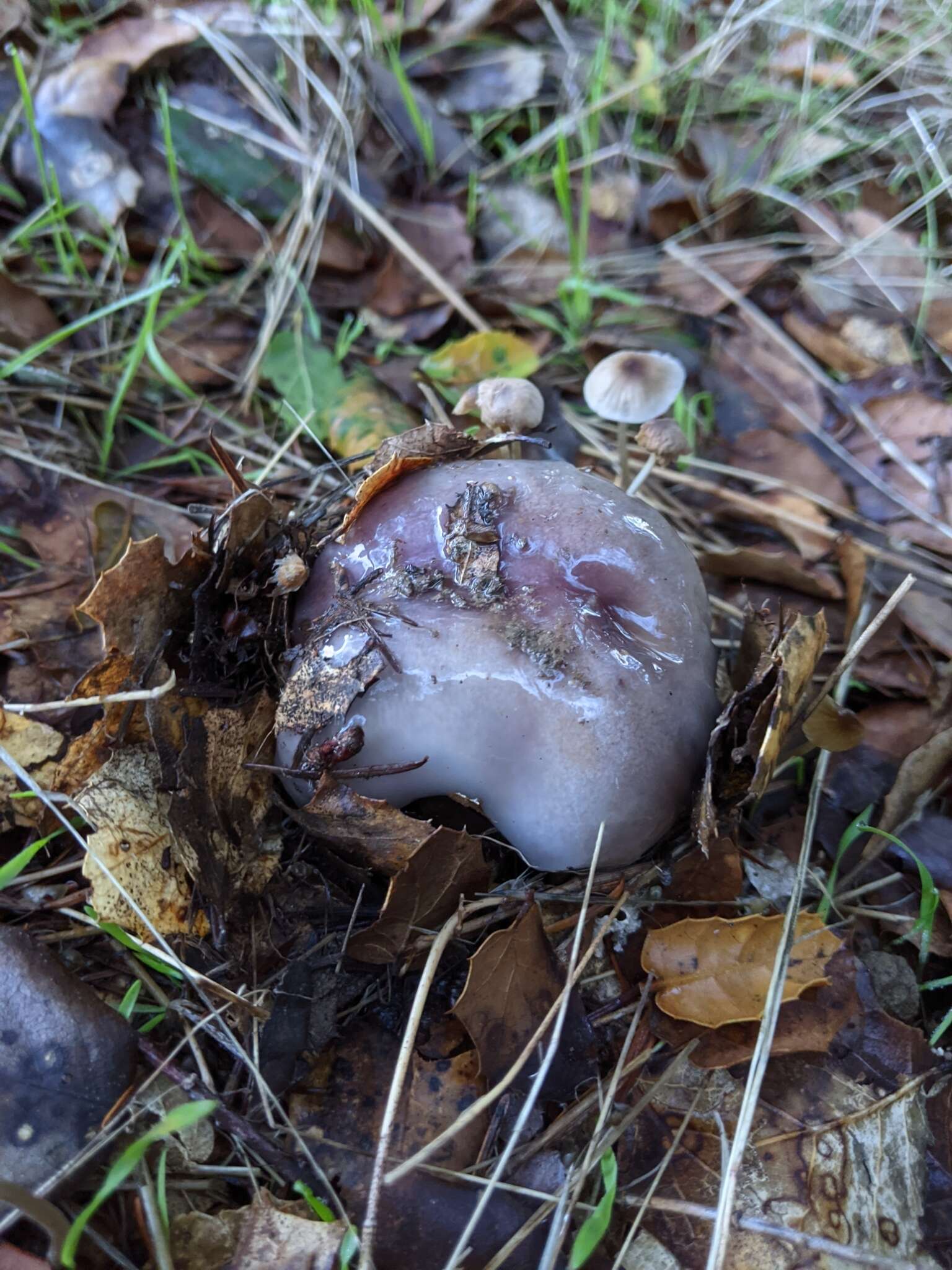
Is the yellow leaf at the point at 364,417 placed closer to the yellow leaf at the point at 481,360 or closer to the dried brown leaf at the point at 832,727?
the yellow leaf at the point at 481,360

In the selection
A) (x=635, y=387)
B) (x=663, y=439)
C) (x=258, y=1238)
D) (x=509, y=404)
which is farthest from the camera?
(x=635, y=387)

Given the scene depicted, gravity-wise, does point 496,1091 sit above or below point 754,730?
below

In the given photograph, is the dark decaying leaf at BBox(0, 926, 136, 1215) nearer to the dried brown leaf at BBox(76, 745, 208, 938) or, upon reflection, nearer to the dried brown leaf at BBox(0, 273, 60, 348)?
the dried brown leaf at BBox(76, 745, 208, 938)

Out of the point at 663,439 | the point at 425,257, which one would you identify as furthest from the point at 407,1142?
the point at 425,257

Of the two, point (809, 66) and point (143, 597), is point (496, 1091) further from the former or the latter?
point (809, 66)

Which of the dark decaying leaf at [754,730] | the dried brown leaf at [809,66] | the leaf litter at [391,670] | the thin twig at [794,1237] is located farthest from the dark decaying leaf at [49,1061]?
the dried brown leaf at [809,66]

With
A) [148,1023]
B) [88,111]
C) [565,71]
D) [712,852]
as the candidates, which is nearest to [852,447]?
[712,852]

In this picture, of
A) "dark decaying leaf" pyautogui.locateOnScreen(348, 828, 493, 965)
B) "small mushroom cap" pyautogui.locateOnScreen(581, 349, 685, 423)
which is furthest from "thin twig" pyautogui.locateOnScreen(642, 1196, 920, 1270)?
"small mushroom cap" pyautogui.locateOnScreen(581, 349, 685, 423)
